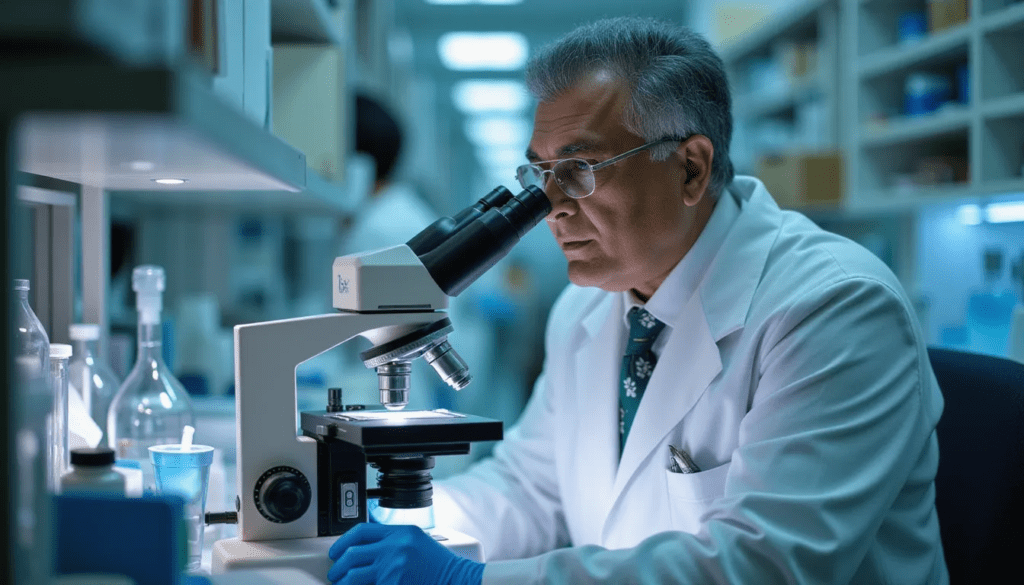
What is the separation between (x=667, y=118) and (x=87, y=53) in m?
1.11

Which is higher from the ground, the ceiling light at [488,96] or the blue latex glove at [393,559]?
the ceiling light at [488,96]

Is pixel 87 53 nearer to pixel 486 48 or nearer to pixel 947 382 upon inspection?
pixel 947 382

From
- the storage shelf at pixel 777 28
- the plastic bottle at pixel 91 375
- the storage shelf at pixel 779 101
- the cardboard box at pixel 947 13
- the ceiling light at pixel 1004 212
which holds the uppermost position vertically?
the storage shelf at pixel 777 28

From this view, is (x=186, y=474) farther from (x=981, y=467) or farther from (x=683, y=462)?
(x=981, y=467)

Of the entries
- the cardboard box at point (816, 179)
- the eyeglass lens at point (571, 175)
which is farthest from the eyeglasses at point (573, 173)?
the cardboard box at point (816, 179)

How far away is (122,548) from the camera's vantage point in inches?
30.3

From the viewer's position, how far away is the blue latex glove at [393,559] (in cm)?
108

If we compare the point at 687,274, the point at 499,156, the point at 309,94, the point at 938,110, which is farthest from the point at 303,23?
the point at 499,156

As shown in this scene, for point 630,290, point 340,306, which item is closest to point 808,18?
point 630,290

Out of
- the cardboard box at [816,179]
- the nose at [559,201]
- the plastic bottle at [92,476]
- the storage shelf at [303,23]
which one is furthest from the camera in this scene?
the cardboard box at [816,179]

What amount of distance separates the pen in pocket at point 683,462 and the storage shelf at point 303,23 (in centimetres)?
109

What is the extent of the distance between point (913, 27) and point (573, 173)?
2054 millimetres

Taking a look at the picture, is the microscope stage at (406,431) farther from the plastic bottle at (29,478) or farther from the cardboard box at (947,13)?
the cardboard box at (947,13)

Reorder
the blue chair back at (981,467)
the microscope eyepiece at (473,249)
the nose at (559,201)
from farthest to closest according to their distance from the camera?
1. the nose at (559,201)
2. the blue chair back at (981,467)
3. the microscope eyepiece at (473,249)
